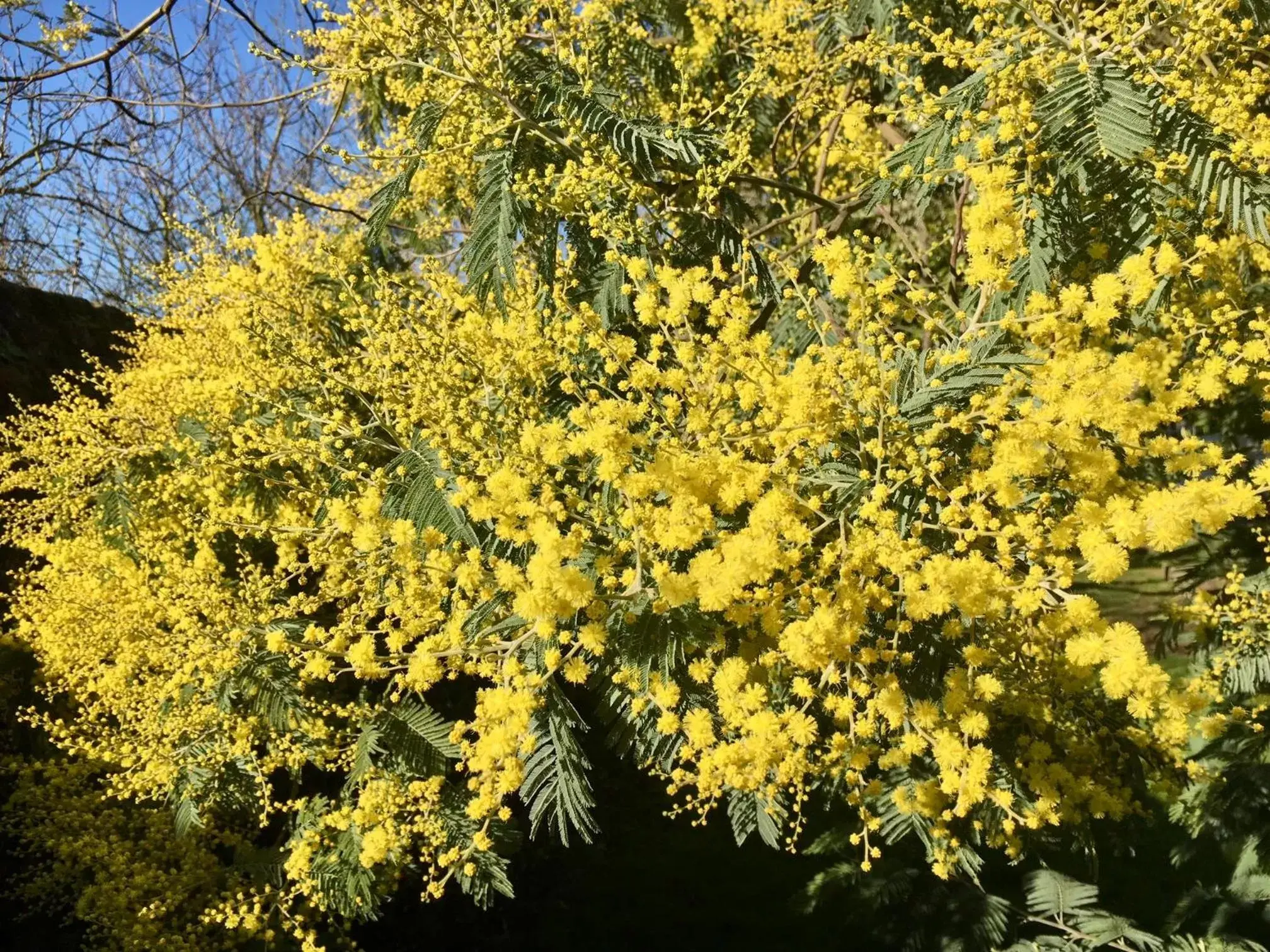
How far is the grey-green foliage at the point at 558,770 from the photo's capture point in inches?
84.6

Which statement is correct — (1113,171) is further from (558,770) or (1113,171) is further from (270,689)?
(270,689)

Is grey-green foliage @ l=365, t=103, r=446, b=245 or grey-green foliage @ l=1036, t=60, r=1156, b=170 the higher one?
grey-green foliage @ l=365, t=103, r=446, b=245

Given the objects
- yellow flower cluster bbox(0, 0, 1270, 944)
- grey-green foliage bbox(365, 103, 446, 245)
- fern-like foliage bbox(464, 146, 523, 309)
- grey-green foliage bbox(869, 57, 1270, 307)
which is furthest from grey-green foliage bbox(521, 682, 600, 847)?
Answer: grey-green foliage bbox(365, 103, 446, 245)

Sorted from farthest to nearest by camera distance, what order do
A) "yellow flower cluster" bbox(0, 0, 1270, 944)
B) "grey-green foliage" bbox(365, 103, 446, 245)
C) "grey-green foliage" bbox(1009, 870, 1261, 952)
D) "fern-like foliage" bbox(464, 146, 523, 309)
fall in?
"grey-green foliage" bbox(1009, 870, 1261, 952), "grey-green foliage" bbox(365, 103, 446, 245), "fern-like foliage" bbox(464, 146, 523, 309), "yellow flower cluster" bbox(0, 0, 1270, 944)

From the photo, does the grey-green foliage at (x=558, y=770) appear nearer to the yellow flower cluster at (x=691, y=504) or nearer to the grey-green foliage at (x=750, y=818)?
the yellow flower cluster at (x=691, y=504)

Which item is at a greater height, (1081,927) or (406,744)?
(406,744)

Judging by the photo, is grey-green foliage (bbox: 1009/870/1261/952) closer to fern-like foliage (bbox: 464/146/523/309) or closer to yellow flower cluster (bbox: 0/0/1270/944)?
yellow flower cluster (bbox: 0/0/1270/944)

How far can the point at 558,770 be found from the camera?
2.17 m

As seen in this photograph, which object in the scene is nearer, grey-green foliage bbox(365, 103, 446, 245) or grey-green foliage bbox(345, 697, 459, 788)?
grey-green foliage bbox(365, 103, 446, 245)

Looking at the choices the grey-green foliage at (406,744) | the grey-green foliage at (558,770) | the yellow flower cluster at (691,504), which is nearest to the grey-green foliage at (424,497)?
the yellow flower cluster at (691,504)

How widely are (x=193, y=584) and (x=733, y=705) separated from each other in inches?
90.5

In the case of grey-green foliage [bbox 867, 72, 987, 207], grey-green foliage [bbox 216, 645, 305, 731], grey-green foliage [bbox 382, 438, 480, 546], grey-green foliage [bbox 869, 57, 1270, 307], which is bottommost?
grey-green foliage [bbox 216, 645, 305, 731]

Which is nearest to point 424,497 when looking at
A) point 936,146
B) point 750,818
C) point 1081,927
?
point 750,818

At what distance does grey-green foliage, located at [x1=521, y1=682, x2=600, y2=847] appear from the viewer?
7.05 ft
